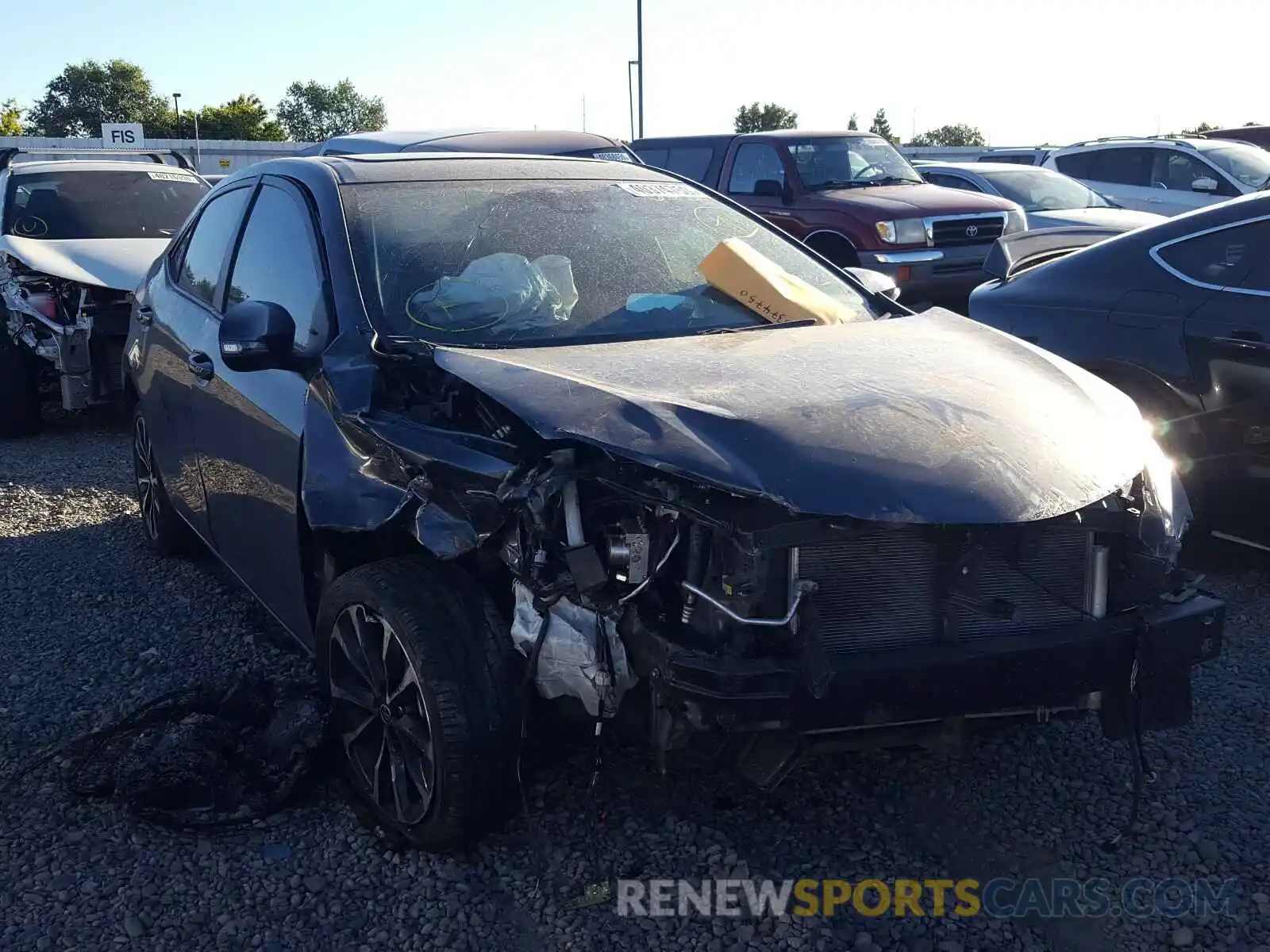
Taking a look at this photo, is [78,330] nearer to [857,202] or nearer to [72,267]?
[72,267]

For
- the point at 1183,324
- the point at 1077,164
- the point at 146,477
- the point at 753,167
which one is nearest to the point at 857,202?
the point at 753,167

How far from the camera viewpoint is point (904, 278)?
10664 millimetres

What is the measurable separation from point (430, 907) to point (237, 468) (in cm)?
169

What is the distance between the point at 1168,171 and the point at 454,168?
12466mm

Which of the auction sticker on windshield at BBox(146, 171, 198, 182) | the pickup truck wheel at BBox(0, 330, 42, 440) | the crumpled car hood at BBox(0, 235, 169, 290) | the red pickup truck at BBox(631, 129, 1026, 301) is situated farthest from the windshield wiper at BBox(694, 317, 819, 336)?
the auction sticker on windshield at BBox(146, 171, 198, 182)

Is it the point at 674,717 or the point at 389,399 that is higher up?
the point at 389,399

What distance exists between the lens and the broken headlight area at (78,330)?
769cm

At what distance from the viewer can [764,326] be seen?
380 centimetres

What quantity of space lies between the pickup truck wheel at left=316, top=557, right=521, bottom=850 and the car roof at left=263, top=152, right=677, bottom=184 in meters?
1.47

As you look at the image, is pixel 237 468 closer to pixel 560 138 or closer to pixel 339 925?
pixel 339 925

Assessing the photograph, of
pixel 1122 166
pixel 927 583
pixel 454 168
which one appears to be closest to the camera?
pixel 927 583

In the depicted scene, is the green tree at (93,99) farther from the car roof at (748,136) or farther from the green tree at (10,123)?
the car roof at (748,136)

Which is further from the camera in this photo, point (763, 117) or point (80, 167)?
point (763, 117)

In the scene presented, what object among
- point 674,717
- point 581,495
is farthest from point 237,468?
point 674,717
